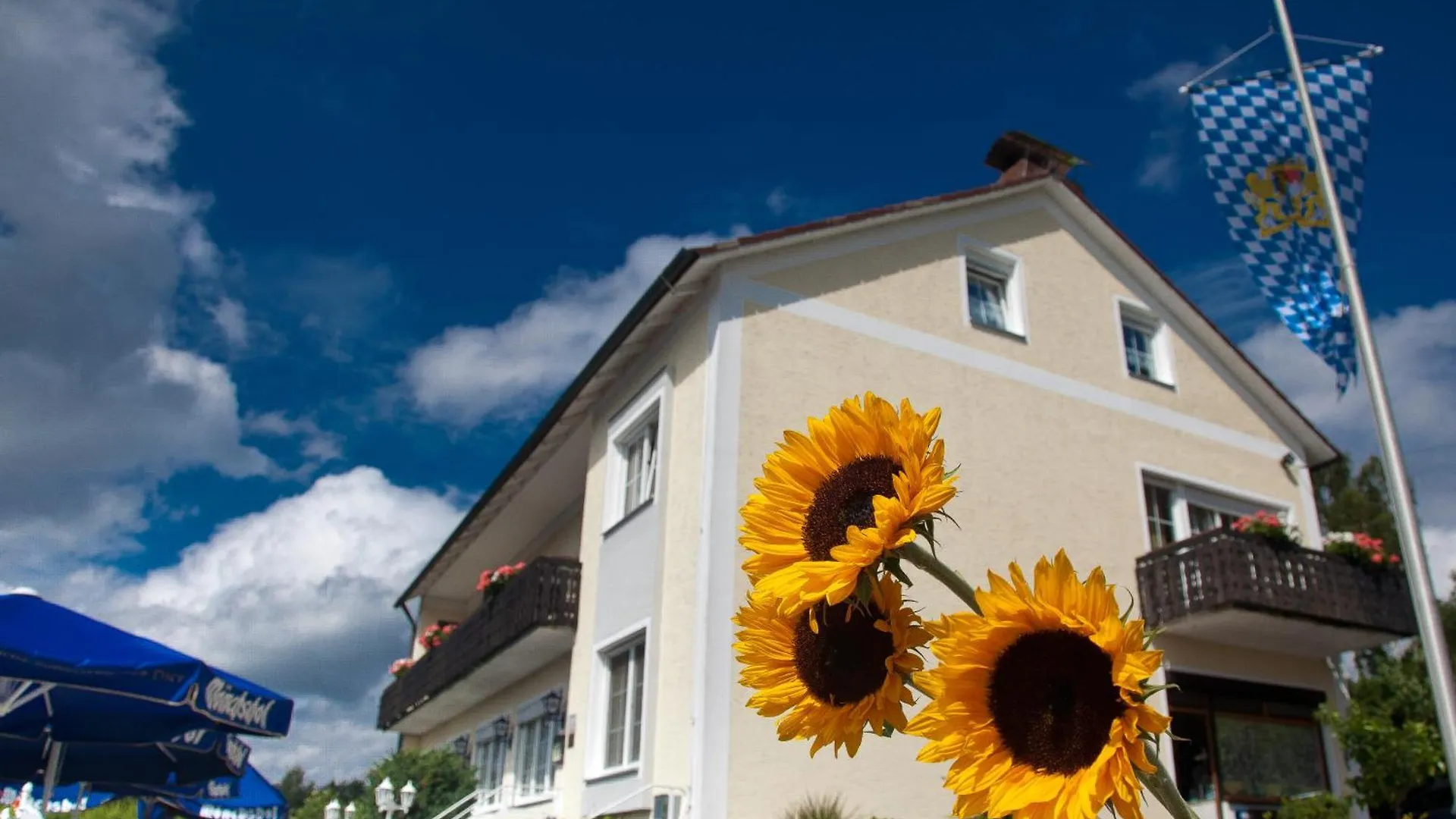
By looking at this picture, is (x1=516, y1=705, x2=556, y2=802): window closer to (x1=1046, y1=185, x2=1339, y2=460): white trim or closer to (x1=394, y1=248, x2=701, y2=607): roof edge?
(x1=394, y1=248, x2=701, y2=607): roof edge

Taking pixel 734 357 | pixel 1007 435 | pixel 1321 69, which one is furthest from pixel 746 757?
pixel 1321 69

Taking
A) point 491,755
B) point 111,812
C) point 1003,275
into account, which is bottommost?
point 111,812

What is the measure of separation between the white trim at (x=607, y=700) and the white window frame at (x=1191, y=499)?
6.94 metres

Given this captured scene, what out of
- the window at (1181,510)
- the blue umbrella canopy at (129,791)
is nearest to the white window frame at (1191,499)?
the window at (1181,510)

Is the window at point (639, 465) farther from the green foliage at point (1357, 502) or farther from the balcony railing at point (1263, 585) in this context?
the green foliage at point (1357, 502)

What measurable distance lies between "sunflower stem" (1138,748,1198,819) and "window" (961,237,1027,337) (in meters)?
14.5

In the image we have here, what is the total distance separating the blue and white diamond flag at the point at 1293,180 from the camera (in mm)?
11773

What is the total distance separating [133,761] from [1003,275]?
40.6 feet

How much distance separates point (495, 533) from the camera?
2208cm

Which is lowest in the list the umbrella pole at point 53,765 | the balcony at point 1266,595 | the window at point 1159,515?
the umbrella pole at point 53,765

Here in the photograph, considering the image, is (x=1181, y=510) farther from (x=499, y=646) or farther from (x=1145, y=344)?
(x=499, y=646)

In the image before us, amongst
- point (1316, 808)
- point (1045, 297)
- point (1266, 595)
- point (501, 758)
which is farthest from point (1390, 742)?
point (501, 758)

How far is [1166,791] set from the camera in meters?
1.50

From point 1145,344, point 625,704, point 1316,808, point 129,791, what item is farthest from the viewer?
point 1145,344
